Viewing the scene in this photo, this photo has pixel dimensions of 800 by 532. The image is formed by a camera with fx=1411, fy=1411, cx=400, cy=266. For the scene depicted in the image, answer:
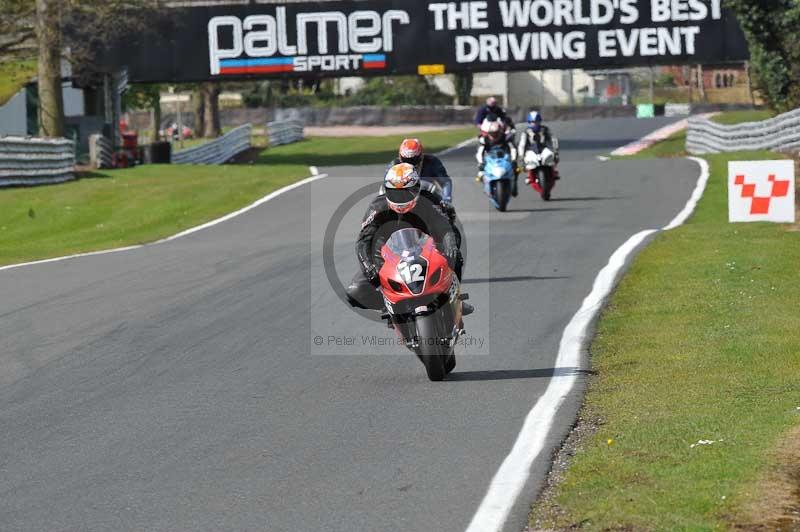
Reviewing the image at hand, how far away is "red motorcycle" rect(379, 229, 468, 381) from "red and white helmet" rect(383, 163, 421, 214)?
222 millimetres

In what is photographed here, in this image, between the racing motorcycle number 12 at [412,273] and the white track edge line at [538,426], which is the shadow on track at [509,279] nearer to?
the white track edge line at [538,426]

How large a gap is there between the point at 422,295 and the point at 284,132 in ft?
166

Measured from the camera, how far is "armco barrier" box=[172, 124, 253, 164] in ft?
147

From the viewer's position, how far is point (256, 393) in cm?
931

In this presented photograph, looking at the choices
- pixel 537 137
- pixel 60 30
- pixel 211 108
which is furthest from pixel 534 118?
pixel 211 108

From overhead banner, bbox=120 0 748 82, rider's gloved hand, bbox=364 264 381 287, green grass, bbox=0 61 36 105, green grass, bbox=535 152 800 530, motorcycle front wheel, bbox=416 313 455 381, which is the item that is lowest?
green grass, bbox=535 152 800 530

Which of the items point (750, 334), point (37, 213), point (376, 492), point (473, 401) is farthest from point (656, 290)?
point (37, 213)

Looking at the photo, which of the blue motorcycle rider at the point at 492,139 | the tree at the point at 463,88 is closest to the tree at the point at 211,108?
the tree at the point at 463,88

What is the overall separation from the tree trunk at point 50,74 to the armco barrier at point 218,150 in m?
4.03

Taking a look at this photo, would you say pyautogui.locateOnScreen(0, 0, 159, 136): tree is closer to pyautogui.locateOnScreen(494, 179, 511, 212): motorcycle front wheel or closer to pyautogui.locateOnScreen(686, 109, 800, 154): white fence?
pyautogui.locateOnScreen(686, 109, 800, 154): white fence

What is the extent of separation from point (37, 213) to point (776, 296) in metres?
19.3

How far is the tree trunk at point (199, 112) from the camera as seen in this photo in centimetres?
7244

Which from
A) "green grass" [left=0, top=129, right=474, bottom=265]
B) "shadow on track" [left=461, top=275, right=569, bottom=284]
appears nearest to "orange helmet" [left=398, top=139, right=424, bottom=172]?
"shadow on track" [left=461, top=275, right=569, bottom=284]
